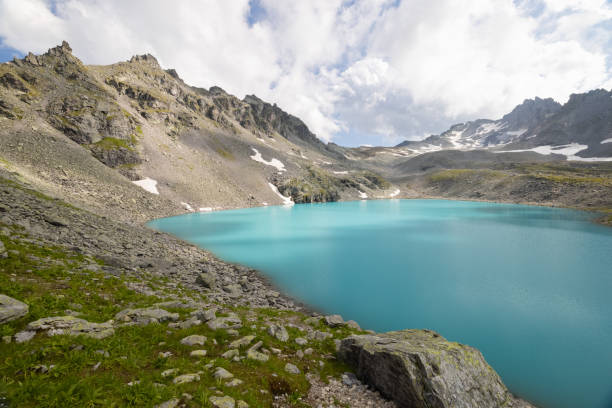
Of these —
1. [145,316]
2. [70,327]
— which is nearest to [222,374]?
[70,327]

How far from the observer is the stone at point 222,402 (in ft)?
16.5

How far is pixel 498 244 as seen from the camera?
1369 inches

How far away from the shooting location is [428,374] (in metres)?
6.51

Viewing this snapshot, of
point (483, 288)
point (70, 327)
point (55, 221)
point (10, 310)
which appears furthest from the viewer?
point (483, 288)

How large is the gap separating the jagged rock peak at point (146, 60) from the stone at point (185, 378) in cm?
16435

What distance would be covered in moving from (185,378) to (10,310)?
4895 mm

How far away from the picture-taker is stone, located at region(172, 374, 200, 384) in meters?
5.56

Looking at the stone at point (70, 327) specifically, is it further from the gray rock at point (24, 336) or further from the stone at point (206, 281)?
the stone at point (206, 281)

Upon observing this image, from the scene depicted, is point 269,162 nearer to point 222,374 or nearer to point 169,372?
point 222,374

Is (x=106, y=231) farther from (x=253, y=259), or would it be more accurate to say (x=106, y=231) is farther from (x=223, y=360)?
(x=223, y=360)

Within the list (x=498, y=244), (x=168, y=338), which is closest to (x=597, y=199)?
(x=498, y=244)

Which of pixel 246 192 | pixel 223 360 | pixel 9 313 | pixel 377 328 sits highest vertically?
pixel 246 192

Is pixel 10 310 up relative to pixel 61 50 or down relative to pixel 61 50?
down

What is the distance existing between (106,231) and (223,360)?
23.0 metres
